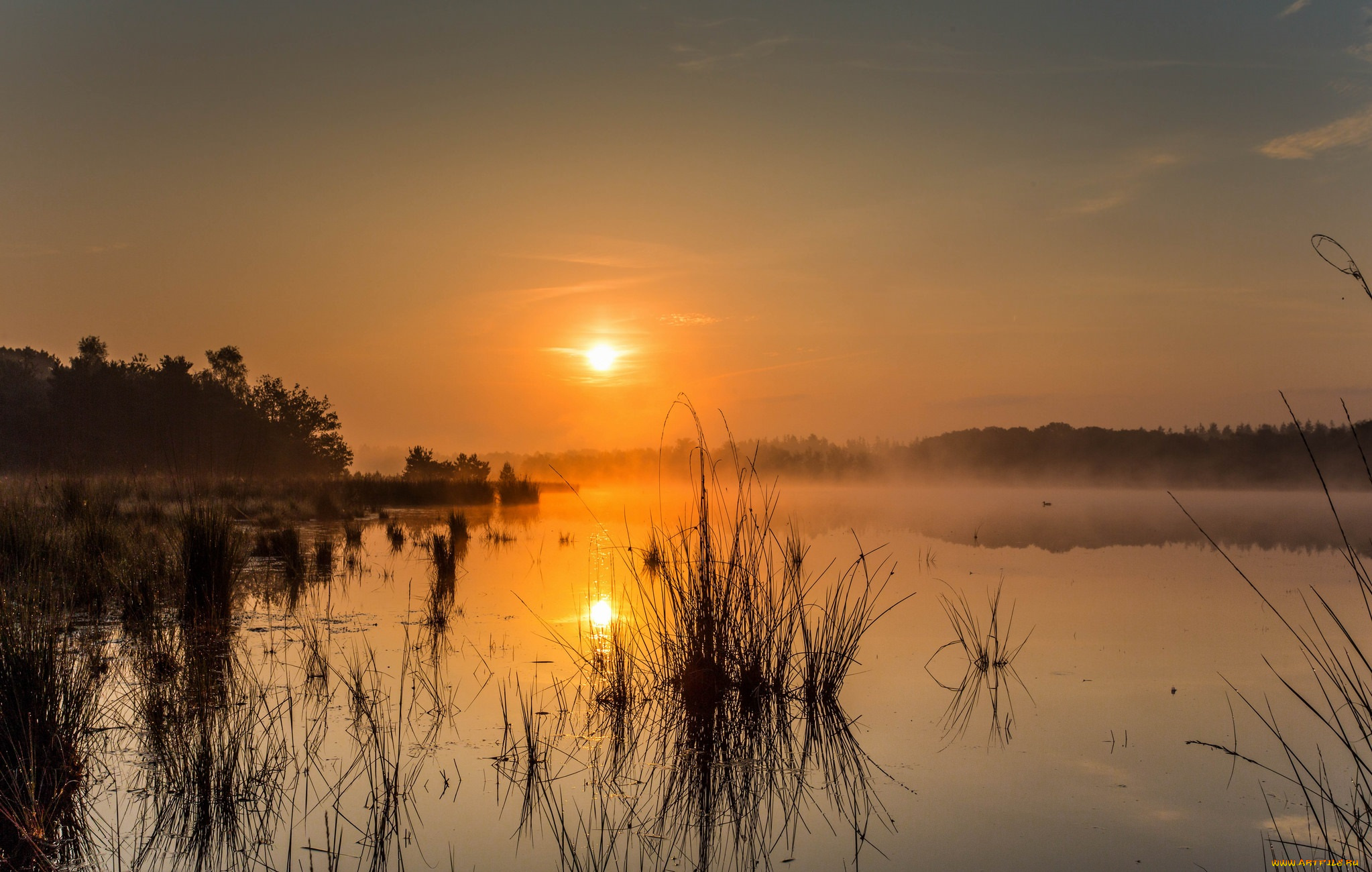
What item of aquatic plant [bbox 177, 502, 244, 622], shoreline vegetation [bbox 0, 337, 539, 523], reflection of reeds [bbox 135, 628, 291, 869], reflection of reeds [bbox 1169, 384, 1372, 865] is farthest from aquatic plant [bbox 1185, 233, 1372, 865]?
shoreline vegetation [bbox 0, 337, 539, 523]

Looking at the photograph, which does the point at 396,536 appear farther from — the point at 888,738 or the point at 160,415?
the point at 160,415

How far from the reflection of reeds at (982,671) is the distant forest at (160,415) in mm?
14705

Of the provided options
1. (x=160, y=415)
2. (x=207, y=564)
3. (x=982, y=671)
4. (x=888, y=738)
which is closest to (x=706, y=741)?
(x=888, y=738)

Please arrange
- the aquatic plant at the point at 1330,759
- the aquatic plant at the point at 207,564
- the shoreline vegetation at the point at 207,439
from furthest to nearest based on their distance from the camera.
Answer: the shoreline vegetation at the point at 207,439 < the aquatic plant at the point at 207,564 < the aquatic plant at the point at 1330,759

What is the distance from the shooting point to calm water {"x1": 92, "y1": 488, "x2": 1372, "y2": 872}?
2.84 m

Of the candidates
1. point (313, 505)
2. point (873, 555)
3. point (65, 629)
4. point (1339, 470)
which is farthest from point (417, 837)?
point (1339, 470)

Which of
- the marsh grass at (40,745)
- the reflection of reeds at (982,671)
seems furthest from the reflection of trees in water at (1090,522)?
the marsh grass at (40,745)

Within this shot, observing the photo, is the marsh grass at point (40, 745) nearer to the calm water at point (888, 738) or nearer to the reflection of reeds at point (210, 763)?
the calm water at point (888, 738)

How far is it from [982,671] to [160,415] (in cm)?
2533

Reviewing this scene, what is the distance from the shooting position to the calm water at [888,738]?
2.84 meters

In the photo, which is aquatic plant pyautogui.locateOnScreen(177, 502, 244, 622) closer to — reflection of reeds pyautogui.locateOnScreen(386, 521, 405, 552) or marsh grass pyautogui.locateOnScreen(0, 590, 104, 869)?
marsh grass pyautogui.locateOnScreen(0, 590, 104, 869)

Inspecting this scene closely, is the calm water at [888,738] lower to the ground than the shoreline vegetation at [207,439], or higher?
lower

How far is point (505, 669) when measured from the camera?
16.4 ft

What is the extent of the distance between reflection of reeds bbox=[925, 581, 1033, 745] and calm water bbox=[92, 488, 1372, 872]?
0.04 metres
